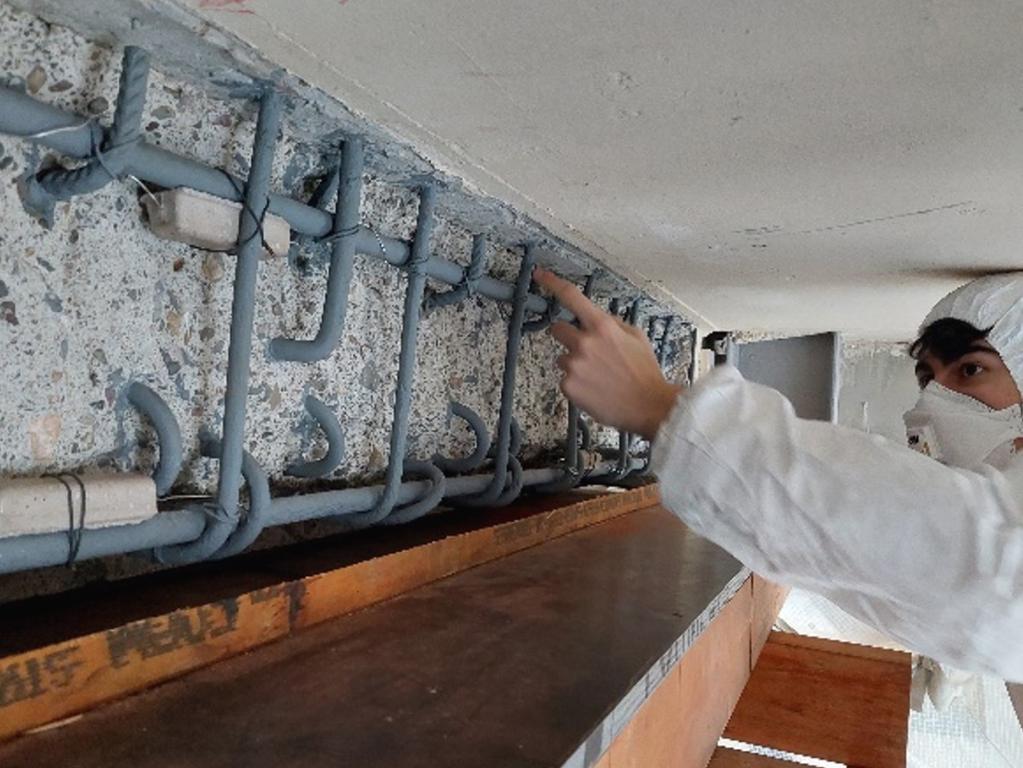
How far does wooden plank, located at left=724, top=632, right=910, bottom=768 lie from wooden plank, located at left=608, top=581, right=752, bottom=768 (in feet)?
0.23

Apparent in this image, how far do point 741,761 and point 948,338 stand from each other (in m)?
0.80

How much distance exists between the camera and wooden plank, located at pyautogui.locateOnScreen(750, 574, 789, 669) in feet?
5.20

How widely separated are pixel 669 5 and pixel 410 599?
64 centimetres

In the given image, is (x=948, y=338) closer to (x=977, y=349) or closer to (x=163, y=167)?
(x=977, y=349)

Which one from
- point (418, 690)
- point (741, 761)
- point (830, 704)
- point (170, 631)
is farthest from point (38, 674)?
point (830, 704)

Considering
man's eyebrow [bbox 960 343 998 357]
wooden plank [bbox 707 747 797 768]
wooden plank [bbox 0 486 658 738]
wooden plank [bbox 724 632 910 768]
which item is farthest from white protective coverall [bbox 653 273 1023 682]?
wooden plank [bbox 724 632 910 768]

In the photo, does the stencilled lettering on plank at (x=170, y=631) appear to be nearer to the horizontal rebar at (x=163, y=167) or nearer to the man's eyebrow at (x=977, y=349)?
the horizontal rebar at (x=163, y=167)

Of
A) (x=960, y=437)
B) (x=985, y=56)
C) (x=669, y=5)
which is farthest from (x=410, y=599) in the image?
(x=960, y=437)

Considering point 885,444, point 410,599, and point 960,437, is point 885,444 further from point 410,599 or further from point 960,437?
point 960,437

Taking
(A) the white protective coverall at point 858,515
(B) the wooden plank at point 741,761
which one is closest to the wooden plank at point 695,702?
(B) the wooden plank at point 741,761

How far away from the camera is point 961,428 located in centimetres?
117

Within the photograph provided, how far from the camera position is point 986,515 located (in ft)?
1.83

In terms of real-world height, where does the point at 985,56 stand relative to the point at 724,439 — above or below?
above

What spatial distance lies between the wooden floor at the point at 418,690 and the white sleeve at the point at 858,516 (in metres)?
0.18
